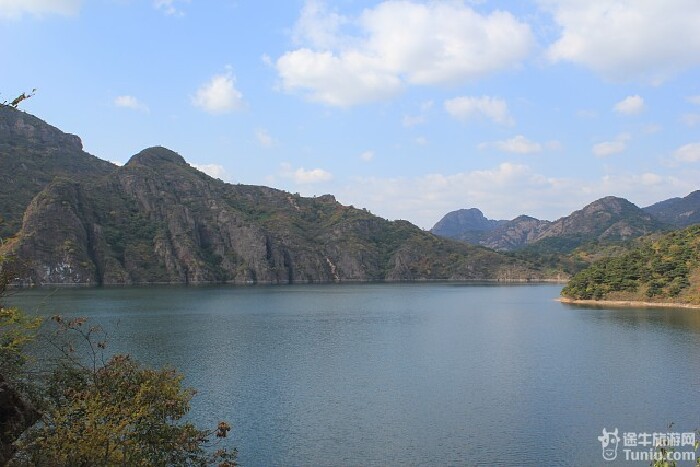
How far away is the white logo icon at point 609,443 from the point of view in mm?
37469

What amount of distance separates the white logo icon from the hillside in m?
110

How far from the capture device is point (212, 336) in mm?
92812

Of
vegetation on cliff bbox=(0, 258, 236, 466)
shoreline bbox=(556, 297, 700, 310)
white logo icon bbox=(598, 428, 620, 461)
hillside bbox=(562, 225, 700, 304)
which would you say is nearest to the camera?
vegetation on cliff bbox=(0, 258, 236, 466)

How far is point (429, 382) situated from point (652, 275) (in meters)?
116

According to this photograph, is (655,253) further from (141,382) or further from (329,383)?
(141,382)

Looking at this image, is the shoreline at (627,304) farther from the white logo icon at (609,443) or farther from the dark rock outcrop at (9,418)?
the dark rock outcrop at (9,418)

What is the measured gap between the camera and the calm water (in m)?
39.5

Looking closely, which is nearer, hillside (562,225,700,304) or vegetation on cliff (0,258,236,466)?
vegetation on cliff (0,258,236,466)

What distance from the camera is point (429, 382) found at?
5934cm

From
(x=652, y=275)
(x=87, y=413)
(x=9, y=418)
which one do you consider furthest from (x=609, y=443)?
(x=652, y=275)

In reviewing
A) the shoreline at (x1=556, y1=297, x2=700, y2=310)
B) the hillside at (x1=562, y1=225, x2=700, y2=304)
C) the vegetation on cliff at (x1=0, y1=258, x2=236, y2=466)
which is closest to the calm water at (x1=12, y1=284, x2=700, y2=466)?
the vegetation on cliff at (x1=0, y1=258, x2=236, y2=466)

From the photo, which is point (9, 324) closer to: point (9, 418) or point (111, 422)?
point (9, 418)

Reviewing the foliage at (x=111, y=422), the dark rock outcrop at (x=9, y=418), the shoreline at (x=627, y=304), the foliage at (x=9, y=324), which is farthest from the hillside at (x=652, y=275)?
the dark rock outcrop at (x=9, y=418)

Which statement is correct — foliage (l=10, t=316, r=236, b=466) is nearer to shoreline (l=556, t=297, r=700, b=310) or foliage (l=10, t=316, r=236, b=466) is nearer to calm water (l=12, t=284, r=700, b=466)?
calm water (l=12, t=284, r=700, b=466)
